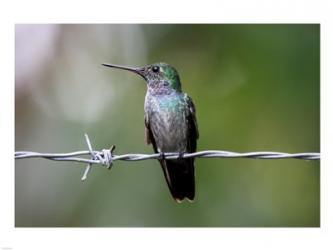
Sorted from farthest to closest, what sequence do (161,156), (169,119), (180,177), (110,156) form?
(180,177)
(169,119)
(161,156)
(110,156)

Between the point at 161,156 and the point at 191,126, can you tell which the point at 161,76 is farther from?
the point at 161,156

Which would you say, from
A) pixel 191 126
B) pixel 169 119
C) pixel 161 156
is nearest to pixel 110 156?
pixel 161 156

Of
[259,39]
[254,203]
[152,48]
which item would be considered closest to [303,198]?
[254,203]

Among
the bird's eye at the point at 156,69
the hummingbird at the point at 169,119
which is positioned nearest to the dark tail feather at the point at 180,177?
the hummingbird at the point at 169,119

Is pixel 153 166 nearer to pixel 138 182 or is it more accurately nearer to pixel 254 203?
pixel 138 182

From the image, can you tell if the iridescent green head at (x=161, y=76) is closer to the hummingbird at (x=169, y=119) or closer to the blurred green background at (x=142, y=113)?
the hummingbird at (x=169, y=119)

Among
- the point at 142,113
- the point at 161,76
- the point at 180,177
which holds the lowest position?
the point at 180,177

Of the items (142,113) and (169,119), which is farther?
(142,113)
